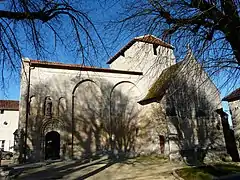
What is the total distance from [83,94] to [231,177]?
1339 centimetres

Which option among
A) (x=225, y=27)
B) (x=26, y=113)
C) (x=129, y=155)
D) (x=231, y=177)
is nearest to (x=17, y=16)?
(x=225, y=27)

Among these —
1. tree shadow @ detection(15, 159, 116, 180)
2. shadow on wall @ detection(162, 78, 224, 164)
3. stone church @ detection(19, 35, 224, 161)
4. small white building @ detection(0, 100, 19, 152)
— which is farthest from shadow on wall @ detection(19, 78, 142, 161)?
small white building @ detection(0, 100, 19, 152)

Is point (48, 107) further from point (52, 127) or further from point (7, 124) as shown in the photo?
point (7, 124)

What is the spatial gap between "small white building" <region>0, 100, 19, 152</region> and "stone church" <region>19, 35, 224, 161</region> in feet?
53.7

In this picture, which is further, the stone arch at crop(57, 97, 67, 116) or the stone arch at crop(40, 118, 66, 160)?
the stone arch at crop(57, 97, 67, 116)

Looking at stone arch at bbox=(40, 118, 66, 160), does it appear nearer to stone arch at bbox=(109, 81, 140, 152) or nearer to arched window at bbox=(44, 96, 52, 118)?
arched window at bbox=(44, 96, 52, 118)

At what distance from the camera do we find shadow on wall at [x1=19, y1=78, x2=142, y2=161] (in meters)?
17.2

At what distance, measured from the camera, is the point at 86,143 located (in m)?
18.4

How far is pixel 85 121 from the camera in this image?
18.8 meters

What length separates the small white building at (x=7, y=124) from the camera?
3238cm

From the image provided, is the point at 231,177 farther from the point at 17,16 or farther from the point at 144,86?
the point at 144,86

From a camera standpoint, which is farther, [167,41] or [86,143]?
[86,143]

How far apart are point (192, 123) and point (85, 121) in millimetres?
9293

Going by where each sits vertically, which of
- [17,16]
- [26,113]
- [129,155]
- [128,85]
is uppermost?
[128,85]
